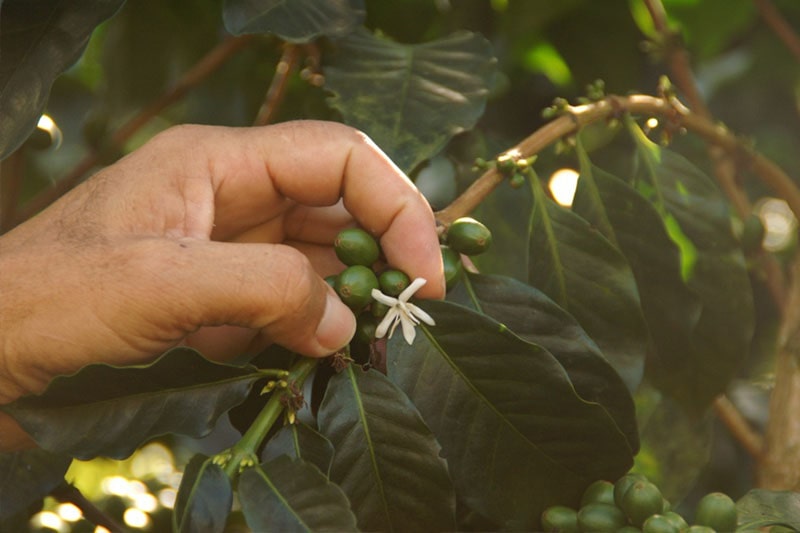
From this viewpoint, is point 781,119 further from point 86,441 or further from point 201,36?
point 86,441

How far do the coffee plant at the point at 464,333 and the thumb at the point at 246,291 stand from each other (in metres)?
0.06

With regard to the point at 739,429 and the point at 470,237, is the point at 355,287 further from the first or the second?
the point at 739,429

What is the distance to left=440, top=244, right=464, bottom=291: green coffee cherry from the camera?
1231 millimetres

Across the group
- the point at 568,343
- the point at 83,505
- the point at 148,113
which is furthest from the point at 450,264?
the point at 148,113

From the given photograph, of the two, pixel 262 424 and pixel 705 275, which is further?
pixel 705 275

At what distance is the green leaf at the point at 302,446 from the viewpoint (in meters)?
1.07

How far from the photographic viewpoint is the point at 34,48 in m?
1.23

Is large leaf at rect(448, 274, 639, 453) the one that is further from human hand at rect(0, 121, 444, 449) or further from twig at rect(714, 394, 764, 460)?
twig at rect(714, 394, 764, 460)

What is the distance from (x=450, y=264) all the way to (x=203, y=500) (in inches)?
17.2

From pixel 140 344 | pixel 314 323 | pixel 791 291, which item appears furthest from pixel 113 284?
pixel 791 291

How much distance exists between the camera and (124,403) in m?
1.05

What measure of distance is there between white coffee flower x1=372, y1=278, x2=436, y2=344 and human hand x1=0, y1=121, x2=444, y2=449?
0.13 feet

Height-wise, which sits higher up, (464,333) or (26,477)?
(464,333)

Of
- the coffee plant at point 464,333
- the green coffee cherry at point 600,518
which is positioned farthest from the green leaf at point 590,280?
the green coffee cherry at point 600,518
